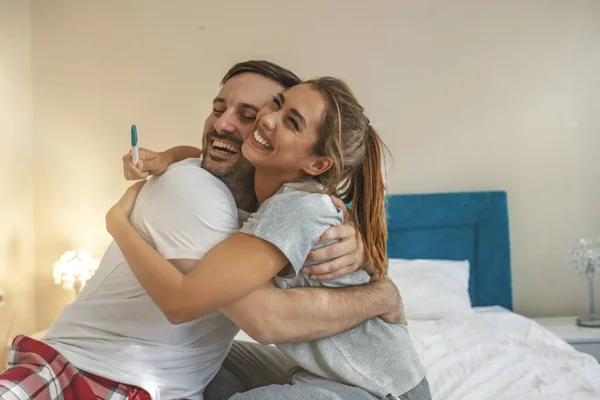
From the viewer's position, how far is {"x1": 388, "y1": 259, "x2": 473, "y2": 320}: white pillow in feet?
10.8

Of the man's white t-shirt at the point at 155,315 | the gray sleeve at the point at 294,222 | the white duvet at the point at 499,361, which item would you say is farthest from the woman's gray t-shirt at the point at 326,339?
the white duvet at the point at 499,361

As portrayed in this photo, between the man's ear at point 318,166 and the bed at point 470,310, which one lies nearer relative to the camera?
the man's ear at point 318,166

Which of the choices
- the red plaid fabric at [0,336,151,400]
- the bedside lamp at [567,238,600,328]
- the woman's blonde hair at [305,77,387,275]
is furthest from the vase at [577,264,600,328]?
the red plaid fabric at [0,336,151,400]

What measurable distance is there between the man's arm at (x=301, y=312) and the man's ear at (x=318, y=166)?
0.91ft

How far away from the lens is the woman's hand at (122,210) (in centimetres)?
146

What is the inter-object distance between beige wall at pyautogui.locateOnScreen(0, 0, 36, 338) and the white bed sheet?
4.95ft

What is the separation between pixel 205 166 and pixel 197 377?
1.65 ft

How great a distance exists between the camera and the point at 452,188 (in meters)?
3.87

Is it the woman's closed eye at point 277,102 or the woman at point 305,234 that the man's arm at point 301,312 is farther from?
the woman's closed eye at point 277,102

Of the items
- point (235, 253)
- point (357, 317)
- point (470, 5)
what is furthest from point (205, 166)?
point (470, 5)

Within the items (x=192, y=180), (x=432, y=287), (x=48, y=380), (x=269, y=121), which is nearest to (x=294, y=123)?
(x=269, y=121)

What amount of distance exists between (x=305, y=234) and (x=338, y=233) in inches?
4.8

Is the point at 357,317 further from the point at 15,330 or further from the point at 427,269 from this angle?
the point at 15,330

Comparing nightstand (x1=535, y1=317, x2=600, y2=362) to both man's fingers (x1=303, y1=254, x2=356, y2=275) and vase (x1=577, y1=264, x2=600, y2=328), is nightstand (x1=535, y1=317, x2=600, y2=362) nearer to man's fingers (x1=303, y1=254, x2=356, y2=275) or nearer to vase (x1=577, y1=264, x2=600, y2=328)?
vase (x1=577, y1=264, x2=600, y2=328)
